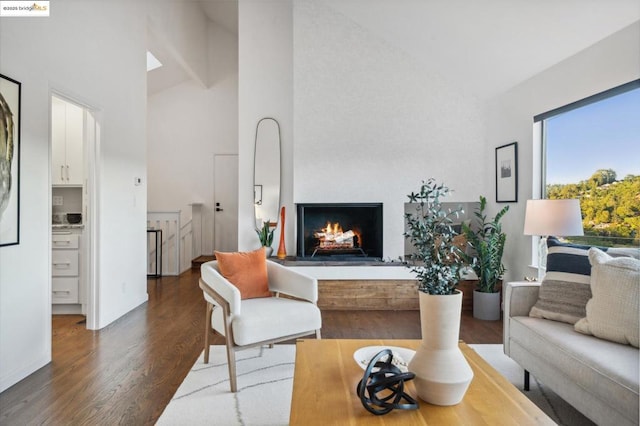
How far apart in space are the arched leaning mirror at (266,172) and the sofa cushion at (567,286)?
127 inches

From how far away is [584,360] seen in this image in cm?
173

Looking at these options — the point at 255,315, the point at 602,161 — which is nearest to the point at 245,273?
the point at 255,315

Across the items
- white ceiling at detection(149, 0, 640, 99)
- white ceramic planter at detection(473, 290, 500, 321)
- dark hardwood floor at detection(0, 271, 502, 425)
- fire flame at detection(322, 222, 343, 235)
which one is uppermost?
white ceiling at detection(149, 0, 640, 99)

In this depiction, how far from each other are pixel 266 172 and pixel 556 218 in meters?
3.28

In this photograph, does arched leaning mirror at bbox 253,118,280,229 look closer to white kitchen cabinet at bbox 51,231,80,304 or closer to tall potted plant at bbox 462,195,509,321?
white kitchen cabinet at bbox 51,231,80,304

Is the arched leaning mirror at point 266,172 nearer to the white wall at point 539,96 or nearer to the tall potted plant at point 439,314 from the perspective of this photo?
the white wall at point 539,96

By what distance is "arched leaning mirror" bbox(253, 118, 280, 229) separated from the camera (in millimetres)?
4922

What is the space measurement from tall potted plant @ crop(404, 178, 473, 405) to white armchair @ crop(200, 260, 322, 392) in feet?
3.94

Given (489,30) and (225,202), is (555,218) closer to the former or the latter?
(489,30)

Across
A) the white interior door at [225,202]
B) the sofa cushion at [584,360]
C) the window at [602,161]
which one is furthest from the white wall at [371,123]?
the white interior door at [225,202]

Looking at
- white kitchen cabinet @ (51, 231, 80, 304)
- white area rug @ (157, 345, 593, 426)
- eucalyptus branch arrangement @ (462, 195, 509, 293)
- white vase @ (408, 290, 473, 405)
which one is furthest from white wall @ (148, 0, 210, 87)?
white vase @ (408, 290, 473, 405)

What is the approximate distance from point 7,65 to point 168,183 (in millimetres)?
5119

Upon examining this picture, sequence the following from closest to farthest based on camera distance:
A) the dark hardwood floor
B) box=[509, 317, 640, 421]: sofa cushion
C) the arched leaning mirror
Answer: box=[509, 317, 640, 421]: sofa cushion < the dark hardwood floor < the arched leaning mirror

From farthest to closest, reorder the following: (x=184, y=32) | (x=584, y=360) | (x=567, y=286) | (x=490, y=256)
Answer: (x=184, y=32), (x=490, y=256), (x=567, y=286), (x=584, y=360)
